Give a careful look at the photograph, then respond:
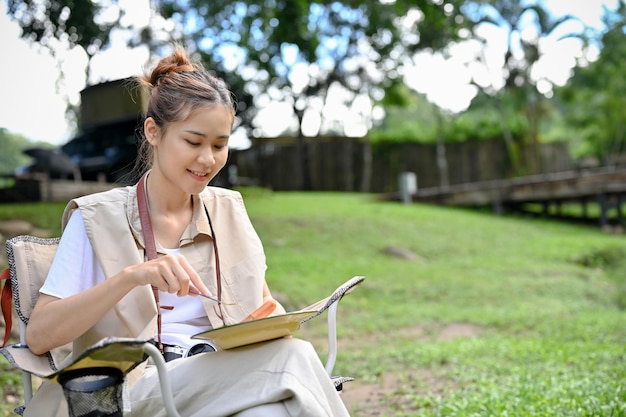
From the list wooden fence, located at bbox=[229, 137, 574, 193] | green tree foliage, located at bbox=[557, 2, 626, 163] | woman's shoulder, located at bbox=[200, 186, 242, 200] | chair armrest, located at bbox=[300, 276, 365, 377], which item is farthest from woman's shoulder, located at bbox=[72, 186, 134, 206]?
green tree foliage, located at bbox=[557, 2, 626, 163]

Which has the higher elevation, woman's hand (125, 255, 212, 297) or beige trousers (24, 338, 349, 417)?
woman's hand (125, 255, 212, 297)

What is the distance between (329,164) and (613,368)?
17254mm

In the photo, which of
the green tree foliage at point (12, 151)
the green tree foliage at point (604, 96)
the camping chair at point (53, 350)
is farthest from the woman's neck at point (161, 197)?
the green tree foliage at point (604, 96)

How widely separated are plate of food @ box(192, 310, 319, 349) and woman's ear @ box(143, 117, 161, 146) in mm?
739

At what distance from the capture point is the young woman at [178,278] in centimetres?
174

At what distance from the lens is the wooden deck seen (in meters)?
15.2

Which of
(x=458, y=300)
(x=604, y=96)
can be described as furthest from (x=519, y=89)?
(x=458, y=300)

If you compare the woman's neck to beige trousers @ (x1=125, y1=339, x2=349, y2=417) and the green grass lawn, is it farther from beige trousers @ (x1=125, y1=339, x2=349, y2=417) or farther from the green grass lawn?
the green grass lawn

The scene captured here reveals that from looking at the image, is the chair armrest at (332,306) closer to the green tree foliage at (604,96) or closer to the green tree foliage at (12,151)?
the green tree foliage at (12,151)

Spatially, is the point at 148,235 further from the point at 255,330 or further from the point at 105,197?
the point at 255,330

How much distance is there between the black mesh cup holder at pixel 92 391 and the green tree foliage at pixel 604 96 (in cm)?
2206

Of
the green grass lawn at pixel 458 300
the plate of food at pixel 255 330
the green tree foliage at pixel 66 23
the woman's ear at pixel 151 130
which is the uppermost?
the green tree foliage at pixel 66 23

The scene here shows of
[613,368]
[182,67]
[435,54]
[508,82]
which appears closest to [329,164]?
[435,54]

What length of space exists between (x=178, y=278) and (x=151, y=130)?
678 millimetres
